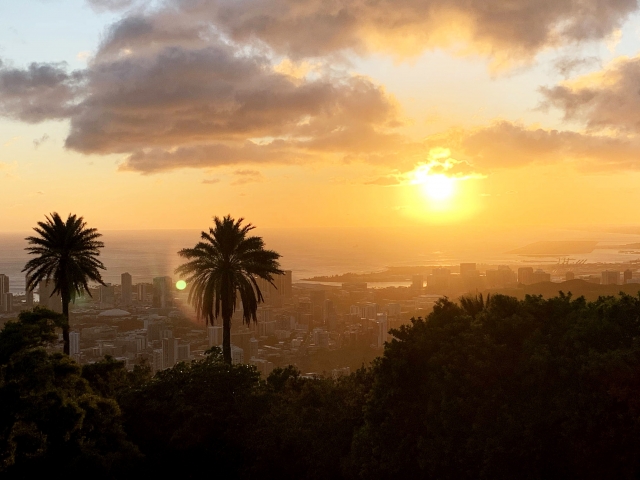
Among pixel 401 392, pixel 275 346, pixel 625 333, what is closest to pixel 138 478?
pixel 401 392

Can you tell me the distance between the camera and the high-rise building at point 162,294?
77.9m

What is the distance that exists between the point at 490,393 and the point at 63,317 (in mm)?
13048

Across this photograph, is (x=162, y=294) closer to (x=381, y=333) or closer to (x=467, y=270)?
(x=381, y=333)

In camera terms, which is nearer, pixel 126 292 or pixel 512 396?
pixel 512 396

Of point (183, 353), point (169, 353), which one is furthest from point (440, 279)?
point (169, 353)

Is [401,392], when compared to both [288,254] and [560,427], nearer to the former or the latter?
[560,427]

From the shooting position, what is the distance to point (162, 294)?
263 feet

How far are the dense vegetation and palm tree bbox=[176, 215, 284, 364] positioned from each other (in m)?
5.04

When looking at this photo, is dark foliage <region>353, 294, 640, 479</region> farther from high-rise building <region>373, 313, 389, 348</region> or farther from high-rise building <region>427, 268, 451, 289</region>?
high-rise building <region>427, 268, 451, 289</region>

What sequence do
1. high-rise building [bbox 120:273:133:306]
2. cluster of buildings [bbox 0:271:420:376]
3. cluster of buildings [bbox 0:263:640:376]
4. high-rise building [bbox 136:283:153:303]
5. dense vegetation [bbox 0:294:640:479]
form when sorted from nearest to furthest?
dense vegetation [bbox 0:294:640:479] → cluster of buildings [bbox 0:271:420:376] → cluster of buildings [bbox 0:263:640:376] → high-rise building [bbox 120:273:133:306] → high-rise building [bbox 136:283:153:303]

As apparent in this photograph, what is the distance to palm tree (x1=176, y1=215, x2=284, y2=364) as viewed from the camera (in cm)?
2619

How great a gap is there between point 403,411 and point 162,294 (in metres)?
66.6

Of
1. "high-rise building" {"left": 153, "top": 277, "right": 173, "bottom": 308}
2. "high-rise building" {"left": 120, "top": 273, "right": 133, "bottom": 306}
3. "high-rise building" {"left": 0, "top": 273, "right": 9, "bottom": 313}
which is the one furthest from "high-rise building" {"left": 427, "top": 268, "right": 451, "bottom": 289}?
"high-rise building" {"left": 0, "top": 273, "right": 9, "bottom": 313}

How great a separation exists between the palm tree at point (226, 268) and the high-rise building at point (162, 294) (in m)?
52.3
